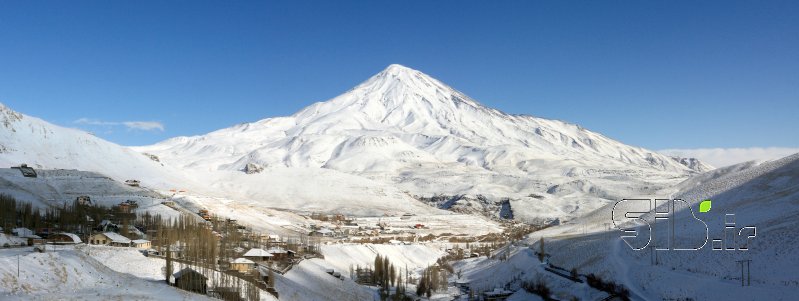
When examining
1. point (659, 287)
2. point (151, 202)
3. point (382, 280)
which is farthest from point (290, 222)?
point (659, 287)

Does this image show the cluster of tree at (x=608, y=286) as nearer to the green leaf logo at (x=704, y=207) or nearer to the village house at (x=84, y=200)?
the green leaf logo at (x=704, y=207)

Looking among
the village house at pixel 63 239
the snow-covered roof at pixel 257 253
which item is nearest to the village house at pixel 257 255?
the snow-covered roof at pixel 257 253

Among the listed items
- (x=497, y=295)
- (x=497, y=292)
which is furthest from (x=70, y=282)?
(x=497, y=292)

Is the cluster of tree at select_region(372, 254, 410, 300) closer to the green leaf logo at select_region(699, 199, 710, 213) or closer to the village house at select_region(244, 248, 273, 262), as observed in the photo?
the village house at select_region(244, 248, 273, 262)

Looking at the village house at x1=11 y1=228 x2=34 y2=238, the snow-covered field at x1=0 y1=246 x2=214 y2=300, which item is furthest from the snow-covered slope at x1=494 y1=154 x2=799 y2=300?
the village house at x1=11 y1=228 x2=34 y2=238

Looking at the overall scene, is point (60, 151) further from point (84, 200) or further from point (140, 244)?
point (140, 244)

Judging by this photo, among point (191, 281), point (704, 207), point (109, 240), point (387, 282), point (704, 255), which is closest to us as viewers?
point (191, 281)
